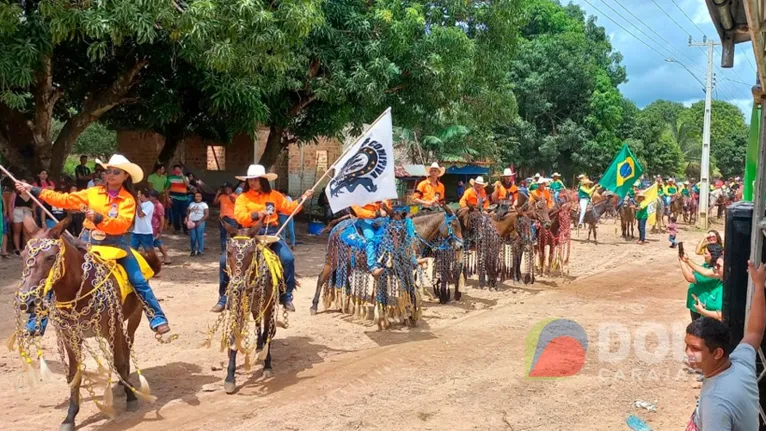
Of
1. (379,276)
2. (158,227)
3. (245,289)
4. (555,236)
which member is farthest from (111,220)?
(555,236)

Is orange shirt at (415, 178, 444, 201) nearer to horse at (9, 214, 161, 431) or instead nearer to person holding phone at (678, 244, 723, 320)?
person holding phone at (678, 244, 723, 320)

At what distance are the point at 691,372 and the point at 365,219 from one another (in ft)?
15.4

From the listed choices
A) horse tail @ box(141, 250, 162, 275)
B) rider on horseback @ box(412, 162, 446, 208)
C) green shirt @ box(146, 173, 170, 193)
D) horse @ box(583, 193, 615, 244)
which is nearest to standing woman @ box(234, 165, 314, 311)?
horse tail @ box(141, 250, 162, 275)

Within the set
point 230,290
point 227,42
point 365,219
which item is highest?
point 227,42

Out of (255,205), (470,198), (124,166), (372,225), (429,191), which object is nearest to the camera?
(124,166)

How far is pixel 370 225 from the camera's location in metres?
9.20

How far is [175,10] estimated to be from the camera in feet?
38.3

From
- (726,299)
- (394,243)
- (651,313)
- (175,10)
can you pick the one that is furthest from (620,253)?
(726,299)

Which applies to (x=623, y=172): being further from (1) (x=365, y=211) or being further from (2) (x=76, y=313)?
(2) (x=76, y=313)

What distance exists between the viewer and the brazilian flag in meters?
16.2

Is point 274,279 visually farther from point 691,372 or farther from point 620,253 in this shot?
point 620,253

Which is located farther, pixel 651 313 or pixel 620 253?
pixel 620 253

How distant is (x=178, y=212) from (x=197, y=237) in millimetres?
2416

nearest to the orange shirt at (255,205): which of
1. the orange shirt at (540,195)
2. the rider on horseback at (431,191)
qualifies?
the rider on horseback at (431,191)
